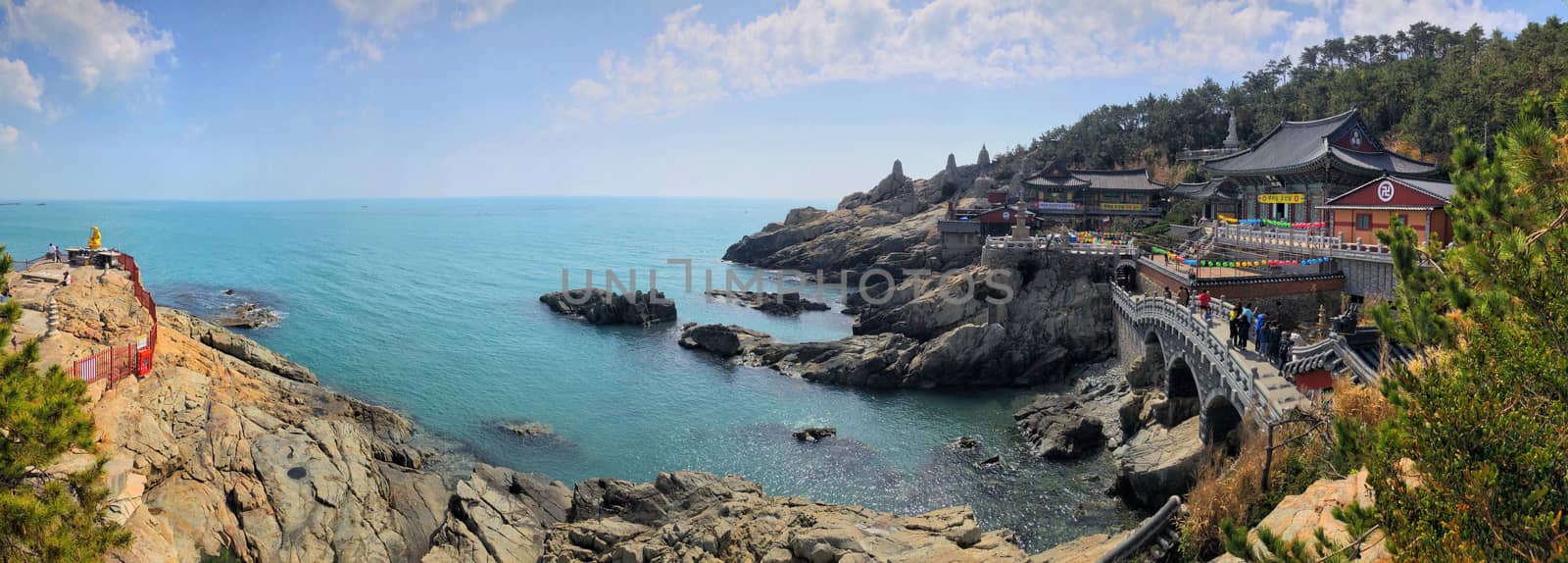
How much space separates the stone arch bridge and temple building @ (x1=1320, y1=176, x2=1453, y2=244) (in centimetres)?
815

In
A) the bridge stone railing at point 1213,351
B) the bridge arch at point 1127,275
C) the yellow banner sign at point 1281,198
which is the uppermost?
the yellow banner sign at point 1281,198

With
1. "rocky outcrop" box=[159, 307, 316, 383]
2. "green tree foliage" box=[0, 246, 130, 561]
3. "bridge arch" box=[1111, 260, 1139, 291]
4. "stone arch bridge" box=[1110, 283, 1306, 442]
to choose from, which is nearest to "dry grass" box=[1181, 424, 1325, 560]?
"stone arch bridge" box=[1110, 283, 1306, 442]

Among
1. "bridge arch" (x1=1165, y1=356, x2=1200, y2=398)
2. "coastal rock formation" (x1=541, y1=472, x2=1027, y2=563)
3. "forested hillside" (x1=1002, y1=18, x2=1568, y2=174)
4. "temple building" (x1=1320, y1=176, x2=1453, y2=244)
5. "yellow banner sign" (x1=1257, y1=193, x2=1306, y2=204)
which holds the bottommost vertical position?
"coastal rock formation" (x1=541, y1=472, x2=1027, y2=563)

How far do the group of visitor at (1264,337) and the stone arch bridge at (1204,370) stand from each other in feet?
1.10

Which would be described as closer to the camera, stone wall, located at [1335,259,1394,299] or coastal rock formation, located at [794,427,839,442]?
stone wall, located at [1335,259,1394,299]

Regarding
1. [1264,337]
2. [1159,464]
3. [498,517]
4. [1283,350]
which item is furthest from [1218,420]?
[498,517]

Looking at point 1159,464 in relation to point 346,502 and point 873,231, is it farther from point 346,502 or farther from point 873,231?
point 873,231

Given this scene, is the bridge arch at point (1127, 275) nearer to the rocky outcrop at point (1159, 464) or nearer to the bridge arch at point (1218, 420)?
the rocky outcrop at point (1159, 464)

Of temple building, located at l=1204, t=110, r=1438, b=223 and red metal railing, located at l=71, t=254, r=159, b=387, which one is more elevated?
temple building, located at l=1204, t=110, r=1438, b=223

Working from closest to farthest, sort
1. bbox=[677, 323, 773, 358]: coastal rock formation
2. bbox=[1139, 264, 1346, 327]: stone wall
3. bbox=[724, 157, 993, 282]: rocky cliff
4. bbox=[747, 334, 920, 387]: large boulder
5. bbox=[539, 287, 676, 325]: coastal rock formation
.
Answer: bbox=[1139, 264, 1346, 327]: stone wall → bbox=[747, 334, 920, 387]: large boulder → bbox=[677, 323, 773, 358]: coastal rock formation → bbox=[539, 287, 676, 325]: coastal rock formation → bbox=[724, 157, 993, 282]: rocky cliff

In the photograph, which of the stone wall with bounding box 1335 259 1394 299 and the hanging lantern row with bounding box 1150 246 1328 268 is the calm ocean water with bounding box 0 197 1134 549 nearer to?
the hanging lantern row with bounding box 1150 246 1328 268

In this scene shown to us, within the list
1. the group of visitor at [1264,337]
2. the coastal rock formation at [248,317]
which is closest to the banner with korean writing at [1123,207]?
the group of visitor at [1264,337]

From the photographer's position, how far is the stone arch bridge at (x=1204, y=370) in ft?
73.3

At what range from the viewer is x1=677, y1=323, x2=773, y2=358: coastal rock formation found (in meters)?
51.1
